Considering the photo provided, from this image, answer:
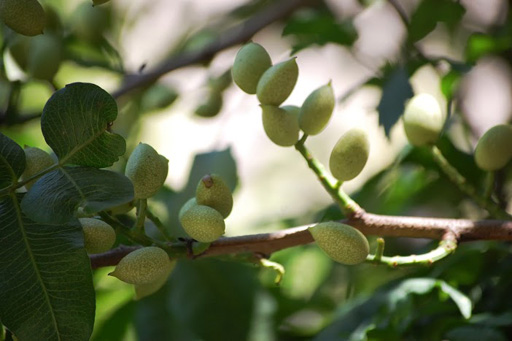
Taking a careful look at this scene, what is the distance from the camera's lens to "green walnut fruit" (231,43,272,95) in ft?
1.61

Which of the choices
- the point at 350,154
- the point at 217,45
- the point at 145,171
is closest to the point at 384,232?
the point at 350,154

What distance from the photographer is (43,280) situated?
405 mm

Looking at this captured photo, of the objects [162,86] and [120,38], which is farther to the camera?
[120,38]

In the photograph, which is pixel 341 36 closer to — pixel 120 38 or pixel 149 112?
pixel 149 112

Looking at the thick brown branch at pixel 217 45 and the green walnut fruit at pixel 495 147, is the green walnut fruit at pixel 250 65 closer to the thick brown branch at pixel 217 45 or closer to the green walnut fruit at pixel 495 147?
the green walnut fruit at pixel 495 147

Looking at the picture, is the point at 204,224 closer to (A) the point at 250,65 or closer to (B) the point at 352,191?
(A) the point at 250,65

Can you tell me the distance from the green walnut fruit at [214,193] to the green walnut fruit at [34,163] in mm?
97

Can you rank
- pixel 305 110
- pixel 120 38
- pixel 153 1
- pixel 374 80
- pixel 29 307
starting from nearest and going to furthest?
pixel 29 307 → pixel 305 110 → pixel 374 80 → pixel 120 38 → pixel 153 1

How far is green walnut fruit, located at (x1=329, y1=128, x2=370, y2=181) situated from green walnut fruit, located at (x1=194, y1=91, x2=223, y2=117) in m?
0.40

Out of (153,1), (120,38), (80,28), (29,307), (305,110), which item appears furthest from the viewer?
(153,1)

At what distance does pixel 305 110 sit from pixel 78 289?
20cm

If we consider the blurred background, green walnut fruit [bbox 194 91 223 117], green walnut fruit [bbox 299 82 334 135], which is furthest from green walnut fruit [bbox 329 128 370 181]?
green walnut fruit [bbox 194 91 223 117]

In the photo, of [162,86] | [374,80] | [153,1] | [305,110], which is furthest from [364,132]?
[153,1]

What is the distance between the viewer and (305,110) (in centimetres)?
51
